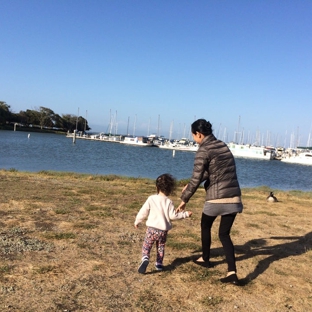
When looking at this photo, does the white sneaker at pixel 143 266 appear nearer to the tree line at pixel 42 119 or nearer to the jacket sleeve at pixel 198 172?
the jacket sleeve at pixel 198 172

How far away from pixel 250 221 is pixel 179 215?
13.3ft

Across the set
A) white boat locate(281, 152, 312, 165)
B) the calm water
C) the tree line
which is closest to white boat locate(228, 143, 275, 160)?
white boat locate(281, 152, 312, 165)

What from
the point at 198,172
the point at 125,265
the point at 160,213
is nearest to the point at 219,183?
the point at 198,172

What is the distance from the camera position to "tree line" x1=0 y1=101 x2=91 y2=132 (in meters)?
109

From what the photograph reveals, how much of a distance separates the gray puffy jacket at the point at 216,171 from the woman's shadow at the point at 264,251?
1.13m

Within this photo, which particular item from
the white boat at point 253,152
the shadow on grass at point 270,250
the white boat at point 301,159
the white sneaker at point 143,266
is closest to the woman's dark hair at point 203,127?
the white sneaker at point 143,266

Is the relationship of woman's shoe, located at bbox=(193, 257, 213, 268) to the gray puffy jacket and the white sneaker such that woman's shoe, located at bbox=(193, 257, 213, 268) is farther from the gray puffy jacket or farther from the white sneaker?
the gray puffy jacket

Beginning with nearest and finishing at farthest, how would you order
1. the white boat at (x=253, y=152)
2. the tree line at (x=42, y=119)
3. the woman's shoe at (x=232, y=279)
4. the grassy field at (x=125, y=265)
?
the grassy field at (x=125, y=265), the woman's shoe at (x=232, y=279), the white boat at (x=253, y=152), the tree line at (x=42, y=119)

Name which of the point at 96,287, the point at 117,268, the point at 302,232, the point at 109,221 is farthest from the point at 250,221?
the point at 96,287

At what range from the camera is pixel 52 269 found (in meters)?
3.90

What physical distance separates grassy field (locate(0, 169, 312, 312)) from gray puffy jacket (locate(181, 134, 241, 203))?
107 cm

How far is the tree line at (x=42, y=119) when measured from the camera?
358 ft

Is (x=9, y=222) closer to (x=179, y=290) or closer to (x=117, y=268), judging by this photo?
(x=117, y=268)

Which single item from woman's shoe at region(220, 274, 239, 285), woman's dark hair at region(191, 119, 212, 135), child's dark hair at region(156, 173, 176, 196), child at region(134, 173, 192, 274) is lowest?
woman's shoe at region(220, 274, 239, 285)
